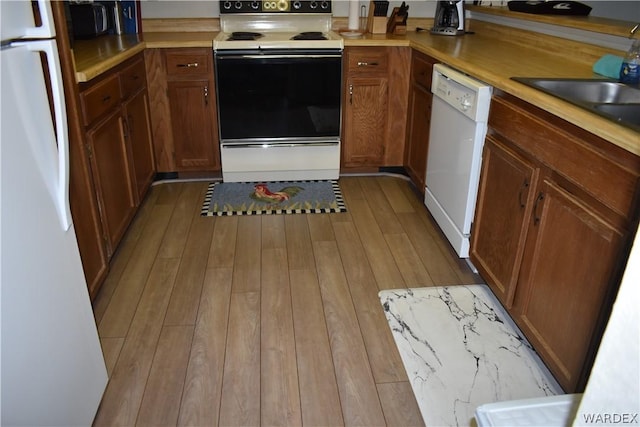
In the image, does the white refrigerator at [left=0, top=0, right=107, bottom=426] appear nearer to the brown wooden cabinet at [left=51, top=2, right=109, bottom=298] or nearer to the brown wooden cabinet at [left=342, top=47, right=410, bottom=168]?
the brown wooden cabinet at [left=51, top=2, right=109, bottom=298]

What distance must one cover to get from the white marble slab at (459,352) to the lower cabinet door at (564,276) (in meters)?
0.14

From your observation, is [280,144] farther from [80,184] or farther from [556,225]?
[556,225]

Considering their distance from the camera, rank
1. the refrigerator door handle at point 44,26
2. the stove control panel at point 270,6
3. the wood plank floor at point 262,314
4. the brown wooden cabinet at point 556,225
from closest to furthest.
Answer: the refrigerator door handle at point 44,26 → the brown wooden cabinet at point 556,225 → the wood plank floor at point 262,314 → the stove control panel at point 270,6

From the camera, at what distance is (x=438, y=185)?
103 inches

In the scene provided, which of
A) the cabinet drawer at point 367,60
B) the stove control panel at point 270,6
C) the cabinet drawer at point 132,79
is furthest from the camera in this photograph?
the stove control panel at point 270,6

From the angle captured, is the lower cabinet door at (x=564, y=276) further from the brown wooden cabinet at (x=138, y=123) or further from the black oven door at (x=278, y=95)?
the brown wooden cabinet at (x=138, y=123)

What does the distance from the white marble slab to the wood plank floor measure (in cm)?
7

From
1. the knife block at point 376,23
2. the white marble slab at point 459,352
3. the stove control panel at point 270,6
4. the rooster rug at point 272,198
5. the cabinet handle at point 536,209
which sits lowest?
the white marble slab at point 459,352

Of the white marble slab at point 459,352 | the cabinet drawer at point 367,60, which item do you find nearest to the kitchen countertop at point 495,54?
the cabinet drawer at point 367,60

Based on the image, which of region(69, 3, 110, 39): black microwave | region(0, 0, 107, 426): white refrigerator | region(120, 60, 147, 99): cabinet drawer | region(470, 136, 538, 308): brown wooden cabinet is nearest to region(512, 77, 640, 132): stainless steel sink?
region(470, 136, 538, 308): brown wooden cabinet

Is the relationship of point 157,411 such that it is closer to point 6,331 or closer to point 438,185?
point 6,331

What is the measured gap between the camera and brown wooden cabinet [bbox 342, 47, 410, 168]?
312 centimetres

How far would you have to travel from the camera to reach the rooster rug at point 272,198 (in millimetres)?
2959

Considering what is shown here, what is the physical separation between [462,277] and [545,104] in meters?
0.99
